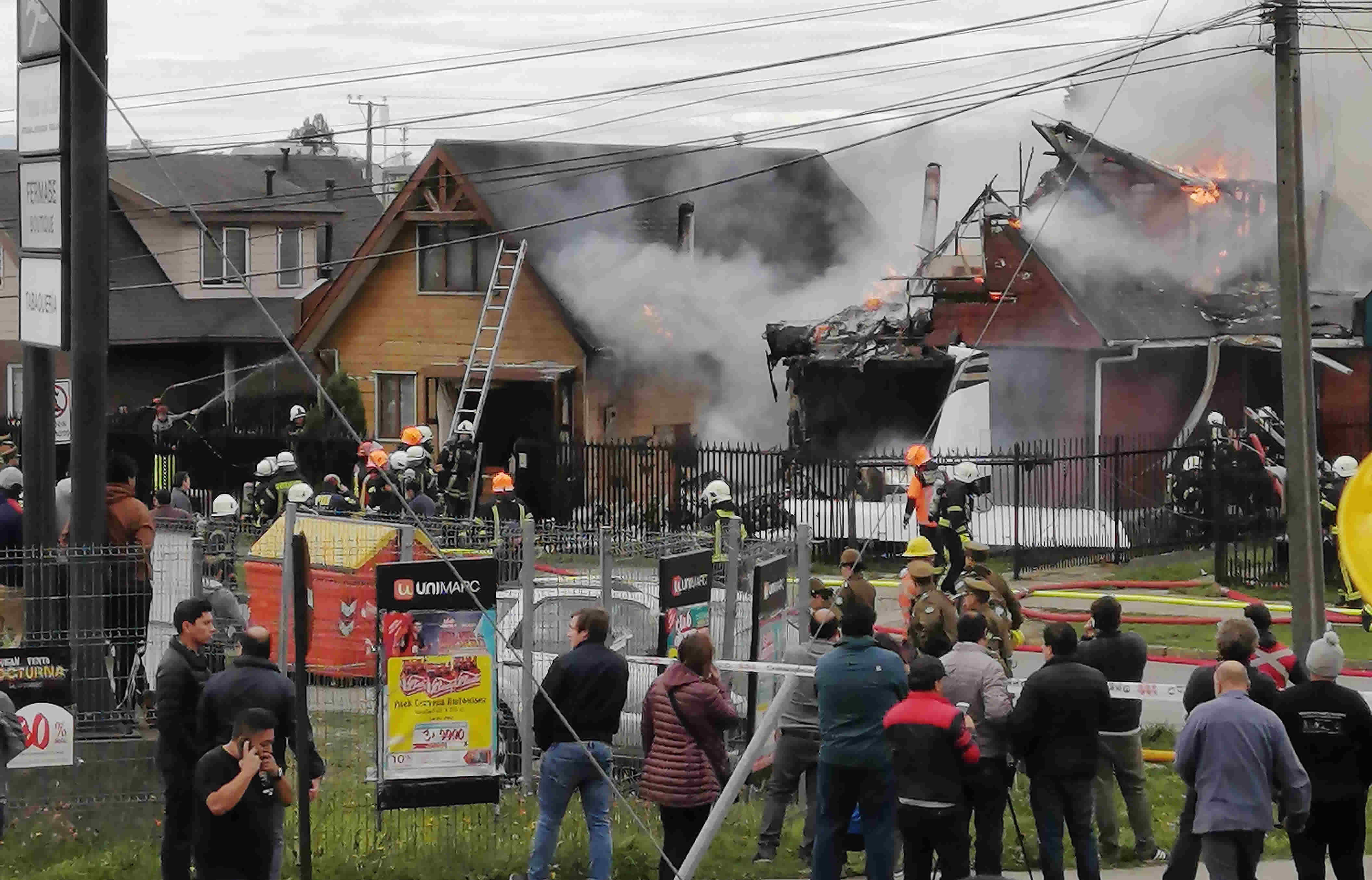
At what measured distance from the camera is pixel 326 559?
13266mm

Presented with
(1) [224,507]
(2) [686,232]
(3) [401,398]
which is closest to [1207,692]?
(1) [224,507]

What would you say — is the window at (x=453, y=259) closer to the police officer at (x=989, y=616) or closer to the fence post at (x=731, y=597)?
the fence post at (x=731, y=597)

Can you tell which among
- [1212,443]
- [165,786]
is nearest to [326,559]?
[165,786]

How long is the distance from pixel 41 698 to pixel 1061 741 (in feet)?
17.7

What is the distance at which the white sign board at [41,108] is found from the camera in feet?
38.7

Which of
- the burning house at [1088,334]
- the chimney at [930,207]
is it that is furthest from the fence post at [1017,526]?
the chimney at [930,207]

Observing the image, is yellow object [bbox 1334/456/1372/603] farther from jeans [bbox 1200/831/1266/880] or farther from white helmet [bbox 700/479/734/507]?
white helmet [bbox 700/479/734/507]

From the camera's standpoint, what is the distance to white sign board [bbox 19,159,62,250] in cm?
1180

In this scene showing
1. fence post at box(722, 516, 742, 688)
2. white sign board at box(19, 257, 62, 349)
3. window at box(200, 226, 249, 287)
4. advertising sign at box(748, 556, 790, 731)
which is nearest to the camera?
advertising sign at box(748, 556, 790, 731)

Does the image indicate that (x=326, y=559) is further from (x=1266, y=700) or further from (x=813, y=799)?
(x=1266, y=700)

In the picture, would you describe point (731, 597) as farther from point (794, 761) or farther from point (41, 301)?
point (41, 301)

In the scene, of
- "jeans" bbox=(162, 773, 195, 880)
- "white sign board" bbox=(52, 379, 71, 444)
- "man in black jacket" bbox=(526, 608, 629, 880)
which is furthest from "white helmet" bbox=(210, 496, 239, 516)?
"man in black jacket" bbox=(526, 608, 629, 880)

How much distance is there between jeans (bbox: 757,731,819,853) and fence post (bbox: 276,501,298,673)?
301 cm

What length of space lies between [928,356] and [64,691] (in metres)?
18.9
